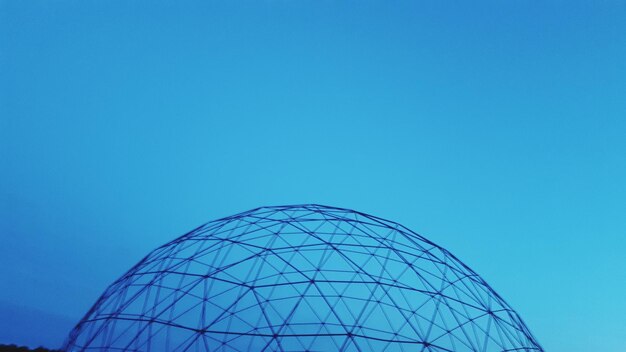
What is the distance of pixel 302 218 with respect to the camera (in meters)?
26.2

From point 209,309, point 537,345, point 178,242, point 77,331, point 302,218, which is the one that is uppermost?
point 209,309

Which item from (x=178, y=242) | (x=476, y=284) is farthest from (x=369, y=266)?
(x=178, y=242)

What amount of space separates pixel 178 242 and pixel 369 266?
3011 centimetres

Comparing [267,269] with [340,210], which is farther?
[267,269]

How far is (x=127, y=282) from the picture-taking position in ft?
81.5

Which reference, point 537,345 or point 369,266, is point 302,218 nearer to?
point 537,345

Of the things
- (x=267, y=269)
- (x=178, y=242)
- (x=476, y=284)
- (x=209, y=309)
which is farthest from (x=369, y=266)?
(x=178, y=242)

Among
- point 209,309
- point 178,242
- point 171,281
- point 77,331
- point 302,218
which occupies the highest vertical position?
point 171,281

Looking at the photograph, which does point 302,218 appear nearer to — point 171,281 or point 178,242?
point 178,242

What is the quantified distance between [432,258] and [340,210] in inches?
190

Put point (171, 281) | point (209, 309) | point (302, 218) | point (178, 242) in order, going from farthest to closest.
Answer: point (171, 281) < point (209, 309) < point (302, 218) < point (178, 242)

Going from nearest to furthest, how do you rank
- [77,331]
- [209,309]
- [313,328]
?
[77,331]
[313,328]
[209,309]

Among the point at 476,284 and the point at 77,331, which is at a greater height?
the point at 476,284

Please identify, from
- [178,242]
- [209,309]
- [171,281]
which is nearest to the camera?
[178,242]
